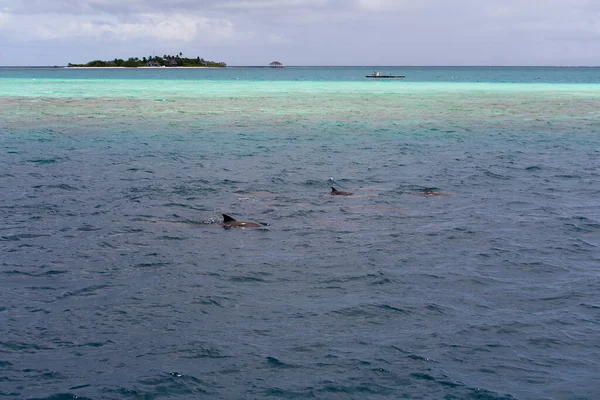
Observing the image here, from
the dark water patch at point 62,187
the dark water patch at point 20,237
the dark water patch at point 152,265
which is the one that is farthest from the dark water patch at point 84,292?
the dark water patch at point 62,187

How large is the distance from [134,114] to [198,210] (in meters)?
33.0

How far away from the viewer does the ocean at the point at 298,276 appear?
9312 millimetres

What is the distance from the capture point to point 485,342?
10.3 meters

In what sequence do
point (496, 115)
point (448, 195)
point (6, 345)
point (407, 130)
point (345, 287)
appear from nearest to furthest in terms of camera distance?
1. point (6, 345)
2. point (345, 287)
3. point (448, 195)
4. point (407, 130)
5. point (496, 115)

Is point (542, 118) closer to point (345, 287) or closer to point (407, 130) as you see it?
point (407, 130)

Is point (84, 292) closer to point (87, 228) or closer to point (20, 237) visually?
point (20, 237)

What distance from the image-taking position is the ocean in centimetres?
931

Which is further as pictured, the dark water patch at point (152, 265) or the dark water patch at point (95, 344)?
the dark water patch at point (152, 265)

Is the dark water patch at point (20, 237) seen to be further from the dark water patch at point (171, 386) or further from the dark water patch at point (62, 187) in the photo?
the dark water patch at point (171, 386)

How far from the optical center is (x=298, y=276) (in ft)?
43.8

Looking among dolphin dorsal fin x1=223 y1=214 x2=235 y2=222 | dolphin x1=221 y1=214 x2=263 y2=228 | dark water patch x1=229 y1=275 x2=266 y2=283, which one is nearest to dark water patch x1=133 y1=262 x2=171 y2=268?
dark water patch x1=229 y1=275 x2=266 y2=283

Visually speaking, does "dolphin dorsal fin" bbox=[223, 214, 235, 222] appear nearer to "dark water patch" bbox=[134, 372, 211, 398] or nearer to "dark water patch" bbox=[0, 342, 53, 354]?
"dark water patch" bbox=[0, 342, 53, 354]

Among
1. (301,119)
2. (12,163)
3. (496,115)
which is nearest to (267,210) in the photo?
(12,163)

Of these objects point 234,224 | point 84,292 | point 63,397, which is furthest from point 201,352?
point 234,224
